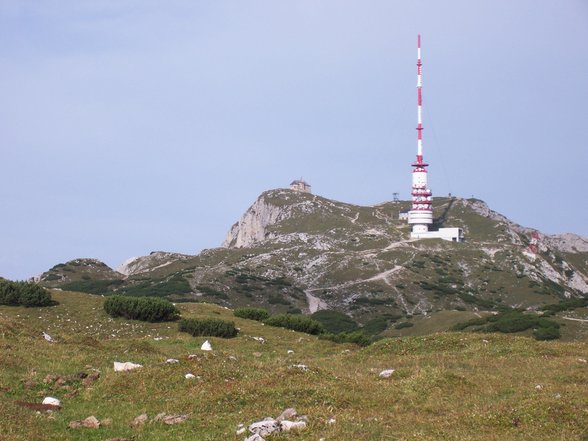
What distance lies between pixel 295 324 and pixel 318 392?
26.2m

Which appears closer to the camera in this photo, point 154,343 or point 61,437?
point 61,437

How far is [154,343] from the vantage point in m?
32.2

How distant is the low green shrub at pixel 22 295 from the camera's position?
4203 centimetres

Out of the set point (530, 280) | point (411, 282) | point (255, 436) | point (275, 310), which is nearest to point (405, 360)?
point (255, 436)

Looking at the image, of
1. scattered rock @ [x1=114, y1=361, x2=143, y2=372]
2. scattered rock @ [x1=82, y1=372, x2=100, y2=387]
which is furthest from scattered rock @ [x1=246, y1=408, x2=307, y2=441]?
scattered rock @ [x1=114, y1=361, x2=143, y2=372]

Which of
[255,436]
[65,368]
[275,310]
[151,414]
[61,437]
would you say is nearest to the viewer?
[255,436]

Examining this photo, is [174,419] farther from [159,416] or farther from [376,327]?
[376,327]

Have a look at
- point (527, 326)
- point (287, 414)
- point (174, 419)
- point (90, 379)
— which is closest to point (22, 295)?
point (90, 379)

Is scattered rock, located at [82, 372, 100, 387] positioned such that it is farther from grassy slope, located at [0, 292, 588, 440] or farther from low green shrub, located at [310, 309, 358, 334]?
low green shrub, located at [310, 309, 358, 334]

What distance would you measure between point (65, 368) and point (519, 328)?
42.6 meters

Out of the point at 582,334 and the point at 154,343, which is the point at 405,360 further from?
the point at 582,334

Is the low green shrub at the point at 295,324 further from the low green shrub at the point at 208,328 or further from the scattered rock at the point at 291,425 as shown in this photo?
the scattered rock at the point at 291,425

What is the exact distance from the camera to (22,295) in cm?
4216

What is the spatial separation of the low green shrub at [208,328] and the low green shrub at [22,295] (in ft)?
31.0
